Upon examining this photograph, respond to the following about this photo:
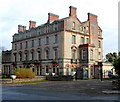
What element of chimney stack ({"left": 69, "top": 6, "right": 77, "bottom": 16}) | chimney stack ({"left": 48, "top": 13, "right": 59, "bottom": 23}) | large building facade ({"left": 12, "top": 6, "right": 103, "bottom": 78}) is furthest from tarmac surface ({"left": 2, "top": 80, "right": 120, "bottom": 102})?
chimney stack ({"left": 48, "top": 13, "right": 59, "bottom": 23})

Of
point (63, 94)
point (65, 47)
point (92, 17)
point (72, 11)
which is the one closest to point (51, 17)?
point (72, 11)

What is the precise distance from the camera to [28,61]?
56.1 metres

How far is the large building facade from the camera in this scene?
4731cm

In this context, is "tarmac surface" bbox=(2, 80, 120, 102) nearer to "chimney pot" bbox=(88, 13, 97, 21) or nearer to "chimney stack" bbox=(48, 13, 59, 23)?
"chimney stack" bbox=(48, 13, 59, 23)

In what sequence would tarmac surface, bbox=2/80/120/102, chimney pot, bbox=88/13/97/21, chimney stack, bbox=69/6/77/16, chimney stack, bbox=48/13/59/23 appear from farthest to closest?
chimney pot, bbox=88/13/97/21 → chimney stack, bbox=48/13/59/23 → chimney stack, bbox=69/6/77/16 → tarmac surface, bbox=2/80/120/102

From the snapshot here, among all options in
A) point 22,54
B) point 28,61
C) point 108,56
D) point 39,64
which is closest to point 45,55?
point 39,64

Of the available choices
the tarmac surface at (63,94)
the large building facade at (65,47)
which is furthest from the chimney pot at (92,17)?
the tarmac surface at (63,94)

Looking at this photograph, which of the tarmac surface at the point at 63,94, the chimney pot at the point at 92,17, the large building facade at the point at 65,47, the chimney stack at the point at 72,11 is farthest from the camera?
the chimney pot at the point at 92,17

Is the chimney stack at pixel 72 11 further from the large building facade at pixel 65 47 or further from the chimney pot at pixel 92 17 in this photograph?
the chimney pot at pixel 92 17

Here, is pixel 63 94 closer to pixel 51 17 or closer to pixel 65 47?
pixel 65 47

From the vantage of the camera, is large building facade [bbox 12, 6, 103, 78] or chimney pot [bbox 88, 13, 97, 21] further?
chimney pot [bbox 88, 13, 97, 21]

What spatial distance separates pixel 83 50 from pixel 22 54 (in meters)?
20.0

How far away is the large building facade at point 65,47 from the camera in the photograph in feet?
155

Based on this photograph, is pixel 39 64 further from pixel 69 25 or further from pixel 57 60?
pixel 69 25
